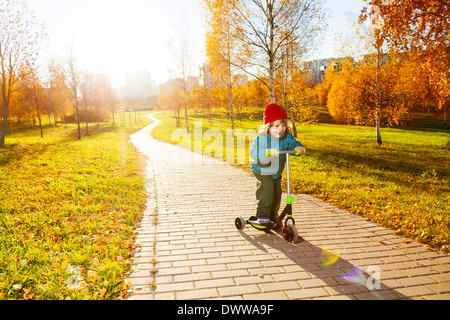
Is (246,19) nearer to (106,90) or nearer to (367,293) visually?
(367,293)

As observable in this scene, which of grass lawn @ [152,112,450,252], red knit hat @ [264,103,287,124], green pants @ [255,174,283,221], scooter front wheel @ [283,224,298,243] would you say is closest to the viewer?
scooter front wheel @ [283,224,298,243]

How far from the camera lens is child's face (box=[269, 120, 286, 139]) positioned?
4457mm

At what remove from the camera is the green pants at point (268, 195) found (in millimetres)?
4652

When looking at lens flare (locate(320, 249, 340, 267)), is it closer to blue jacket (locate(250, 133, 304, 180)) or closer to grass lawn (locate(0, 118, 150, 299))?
blue jacket (locate(250, 133, 304, 180))

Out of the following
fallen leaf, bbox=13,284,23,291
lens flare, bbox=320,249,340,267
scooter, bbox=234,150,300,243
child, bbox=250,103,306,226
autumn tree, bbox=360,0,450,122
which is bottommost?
lens flare, bbox=320,249,340,267

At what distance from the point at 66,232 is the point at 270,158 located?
347 cm

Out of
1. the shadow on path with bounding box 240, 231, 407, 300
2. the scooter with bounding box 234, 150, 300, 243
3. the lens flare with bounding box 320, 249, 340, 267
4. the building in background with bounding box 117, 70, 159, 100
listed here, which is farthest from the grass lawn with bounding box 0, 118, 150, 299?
the building in background with bounding box 117, 70, 159, 100

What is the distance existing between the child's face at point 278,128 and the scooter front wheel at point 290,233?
1373 millimetres

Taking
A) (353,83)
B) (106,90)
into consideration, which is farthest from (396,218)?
(106,90)

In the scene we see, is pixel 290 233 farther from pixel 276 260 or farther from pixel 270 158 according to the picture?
pixel 270 158

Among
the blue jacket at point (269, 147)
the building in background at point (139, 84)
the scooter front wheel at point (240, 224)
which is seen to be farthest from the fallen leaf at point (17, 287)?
the building in background at point (139, 84)

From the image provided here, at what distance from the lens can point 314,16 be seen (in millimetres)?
15125

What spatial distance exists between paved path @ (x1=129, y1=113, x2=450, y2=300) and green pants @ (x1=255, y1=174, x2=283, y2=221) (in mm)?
396

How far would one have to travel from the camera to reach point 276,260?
390 cm
